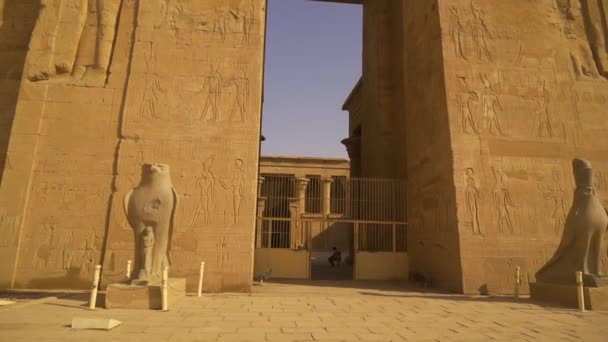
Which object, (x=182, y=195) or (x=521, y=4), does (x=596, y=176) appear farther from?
(x=182, y=195)

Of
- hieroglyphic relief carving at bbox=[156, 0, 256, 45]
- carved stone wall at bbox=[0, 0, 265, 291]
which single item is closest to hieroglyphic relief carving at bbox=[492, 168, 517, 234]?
carved stone wall at bbox=[0, 0, 265, 291]

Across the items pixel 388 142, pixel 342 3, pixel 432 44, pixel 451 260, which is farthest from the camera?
pixel 342 3

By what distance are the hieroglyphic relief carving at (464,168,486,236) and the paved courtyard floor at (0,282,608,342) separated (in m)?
1.49

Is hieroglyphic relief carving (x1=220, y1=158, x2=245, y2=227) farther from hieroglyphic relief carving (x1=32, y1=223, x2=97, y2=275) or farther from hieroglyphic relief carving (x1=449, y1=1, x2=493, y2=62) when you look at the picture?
hieroglyphic relief carving (x1=449, y1=1, x2=493, y2=62)

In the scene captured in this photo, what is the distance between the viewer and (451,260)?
8.34 metres

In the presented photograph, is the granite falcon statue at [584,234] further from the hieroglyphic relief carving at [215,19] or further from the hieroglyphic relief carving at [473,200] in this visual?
the hieroglyphic relief carving at [215,19]

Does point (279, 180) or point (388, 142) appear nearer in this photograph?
point (279, 180)

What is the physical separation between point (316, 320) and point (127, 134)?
18.3 feet

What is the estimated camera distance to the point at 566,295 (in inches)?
253

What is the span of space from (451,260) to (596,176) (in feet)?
12.9

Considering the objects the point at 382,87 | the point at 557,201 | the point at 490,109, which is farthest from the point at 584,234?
the point at 382,87

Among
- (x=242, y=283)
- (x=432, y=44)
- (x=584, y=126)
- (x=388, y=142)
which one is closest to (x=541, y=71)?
(x=584, y=126)

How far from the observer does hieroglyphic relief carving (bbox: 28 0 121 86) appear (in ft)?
28.4

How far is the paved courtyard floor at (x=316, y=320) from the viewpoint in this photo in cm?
412
